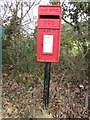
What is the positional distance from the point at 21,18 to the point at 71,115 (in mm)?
2164

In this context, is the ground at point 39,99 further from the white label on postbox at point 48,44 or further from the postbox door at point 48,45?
the white label on postbox at point 48,44

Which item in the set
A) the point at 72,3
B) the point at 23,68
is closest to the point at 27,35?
the point at 23,68

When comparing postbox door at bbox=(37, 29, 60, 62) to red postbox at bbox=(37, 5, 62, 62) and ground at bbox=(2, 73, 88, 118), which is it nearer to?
red postbox at bbox=(37, 5, 62, 62)

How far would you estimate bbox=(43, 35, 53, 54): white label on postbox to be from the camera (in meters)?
4.52

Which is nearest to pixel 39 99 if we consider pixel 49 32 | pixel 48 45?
pixel 48 45

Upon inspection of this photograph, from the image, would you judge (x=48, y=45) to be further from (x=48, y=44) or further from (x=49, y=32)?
(x=49, y=32)

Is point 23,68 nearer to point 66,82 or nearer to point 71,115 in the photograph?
point 66,82

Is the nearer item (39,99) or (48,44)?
(48,44)

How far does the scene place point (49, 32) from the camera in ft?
14.8

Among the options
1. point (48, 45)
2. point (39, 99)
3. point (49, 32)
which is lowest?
point (39, 99)

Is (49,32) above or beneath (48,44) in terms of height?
above

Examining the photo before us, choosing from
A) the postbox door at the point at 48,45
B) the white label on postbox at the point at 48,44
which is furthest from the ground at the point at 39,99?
the white label on postbox at the point at 48,44

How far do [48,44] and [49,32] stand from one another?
183 mm

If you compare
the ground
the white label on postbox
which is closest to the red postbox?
the white label on postbox
